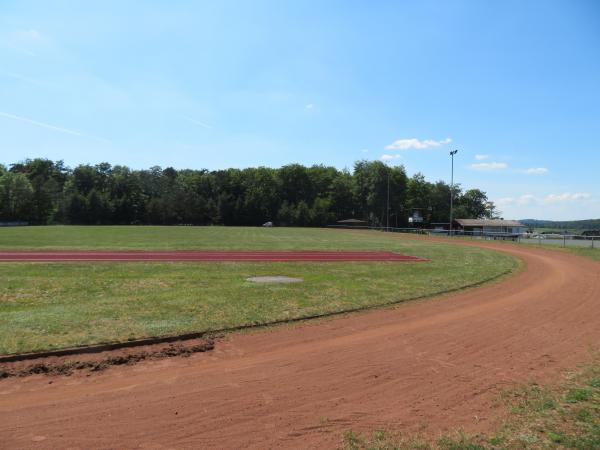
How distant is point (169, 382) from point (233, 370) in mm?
921

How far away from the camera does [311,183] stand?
113 meters

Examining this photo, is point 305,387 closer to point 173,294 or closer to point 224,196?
point 173,294

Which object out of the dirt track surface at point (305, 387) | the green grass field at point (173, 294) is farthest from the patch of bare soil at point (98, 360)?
the green grass field at point (173, 294)

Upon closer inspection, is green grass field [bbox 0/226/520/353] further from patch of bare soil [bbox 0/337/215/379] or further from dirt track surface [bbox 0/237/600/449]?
dirt track surface [bbox 0/237/600/449]

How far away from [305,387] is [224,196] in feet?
338

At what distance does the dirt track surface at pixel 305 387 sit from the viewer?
4.24 metres

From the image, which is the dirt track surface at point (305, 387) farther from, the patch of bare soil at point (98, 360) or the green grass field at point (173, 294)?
the green grass field at point (173, 294)

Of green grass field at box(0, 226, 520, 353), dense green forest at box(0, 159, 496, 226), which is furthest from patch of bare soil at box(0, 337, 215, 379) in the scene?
dense green forest at box(0, 159, 496, 226)

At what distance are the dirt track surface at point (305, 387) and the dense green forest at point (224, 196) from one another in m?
90.8

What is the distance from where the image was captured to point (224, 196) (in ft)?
348

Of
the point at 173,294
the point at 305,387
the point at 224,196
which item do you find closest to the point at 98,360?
the point at 305,387

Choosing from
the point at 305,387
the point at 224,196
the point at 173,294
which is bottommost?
the point at 305,387

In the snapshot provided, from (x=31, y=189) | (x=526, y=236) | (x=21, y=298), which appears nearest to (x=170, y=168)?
(x=31, y=189)

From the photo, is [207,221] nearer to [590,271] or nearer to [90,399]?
[590,271]
